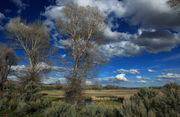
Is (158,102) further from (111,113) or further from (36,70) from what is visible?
(36,70)

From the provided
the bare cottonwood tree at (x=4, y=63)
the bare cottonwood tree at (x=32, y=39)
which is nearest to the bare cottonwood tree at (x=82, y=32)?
the bare cottonwood tree at (x=32, y=39)

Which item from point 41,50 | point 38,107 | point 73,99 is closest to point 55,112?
point 38,107

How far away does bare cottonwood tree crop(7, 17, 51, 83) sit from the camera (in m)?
19.1

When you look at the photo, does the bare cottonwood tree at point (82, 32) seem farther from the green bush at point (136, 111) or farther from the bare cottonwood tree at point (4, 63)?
the bare cottonwood tree at point (4, 63)

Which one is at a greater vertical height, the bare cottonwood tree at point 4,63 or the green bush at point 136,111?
the bare cottonwood tree at point 4,63

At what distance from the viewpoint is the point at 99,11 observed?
52.0ft

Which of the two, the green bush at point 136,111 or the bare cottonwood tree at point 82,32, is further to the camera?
the bare cottonwood tree at point 82,32

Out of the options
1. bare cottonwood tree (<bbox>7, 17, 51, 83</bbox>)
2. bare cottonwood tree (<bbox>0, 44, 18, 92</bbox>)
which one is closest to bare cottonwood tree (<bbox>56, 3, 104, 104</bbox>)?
bare cottonwood tree (<bbox>7, 17, 51, 83</bbox>)

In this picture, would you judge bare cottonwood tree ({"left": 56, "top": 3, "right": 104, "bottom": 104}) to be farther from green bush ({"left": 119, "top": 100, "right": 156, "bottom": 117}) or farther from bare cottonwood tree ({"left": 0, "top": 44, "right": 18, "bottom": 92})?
bare cottonwood tree ({"left": 0, "top": 44, "right": 18, "bottom": 92})

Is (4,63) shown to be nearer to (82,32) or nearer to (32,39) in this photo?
(32,39)

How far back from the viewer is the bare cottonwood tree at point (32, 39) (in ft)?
62.7

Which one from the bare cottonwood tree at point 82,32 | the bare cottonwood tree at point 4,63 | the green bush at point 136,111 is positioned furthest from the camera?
the bare cottonwood tree at point 4,63

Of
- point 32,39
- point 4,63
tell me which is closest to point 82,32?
point 32,39

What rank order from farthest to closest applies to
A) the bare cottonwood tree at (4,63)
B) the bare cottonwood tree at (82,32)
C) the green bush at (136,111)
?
1. the bare cottonwood tree at (4,63)
2. the bare cottonwood tree at (82,32)
3. the green bush at (136,111)
